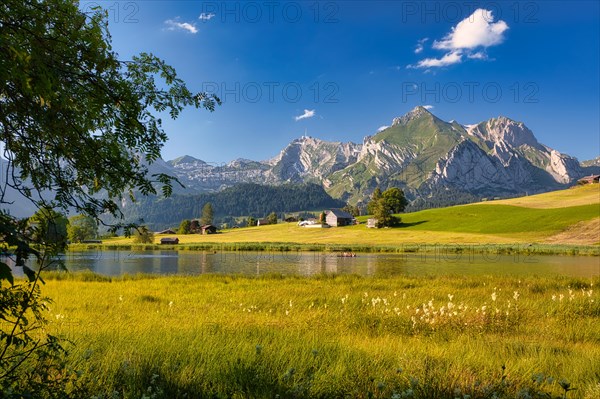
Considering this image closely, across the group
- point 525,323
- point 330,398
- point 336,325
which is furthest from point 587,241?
point 330,398

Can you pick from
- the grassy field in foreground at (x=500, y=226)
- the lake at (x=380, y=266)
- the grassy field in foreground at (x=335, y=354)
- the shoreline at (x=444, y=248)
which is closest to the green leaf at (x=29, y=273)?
the grassy field in foreground at (x=335, y=354)

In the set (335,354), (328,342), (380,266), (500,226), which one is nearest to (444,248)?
(380,266)

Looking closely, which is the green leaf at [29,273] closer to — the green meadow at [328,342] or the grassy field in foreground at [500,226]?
the green meadow at [328,342]

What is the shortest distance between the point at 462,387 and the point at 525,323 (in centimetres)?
859

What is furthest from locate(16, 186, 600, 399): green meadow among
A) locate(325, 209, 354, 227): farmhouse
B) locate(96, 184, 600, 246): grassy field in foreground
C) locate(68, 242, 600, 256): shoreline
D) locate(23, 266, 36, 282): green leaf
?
locate(325, 209, 354, 227): farmhouse

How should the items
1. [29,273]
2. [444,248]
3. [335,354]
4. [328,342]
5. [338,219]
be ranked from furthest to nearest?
1. [338,219]
2. [444,248]
3. [328,342]
4. [335,354]
5. [29,273]

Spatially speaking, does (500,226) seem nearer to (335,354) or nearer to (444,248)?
(444,248)

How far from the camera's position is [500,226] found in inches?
4035

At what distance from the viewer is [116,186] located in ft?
17.2

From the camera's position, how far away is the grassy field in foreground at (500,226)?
85000 mm

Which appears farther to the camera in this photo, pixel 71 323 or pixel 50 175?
pixel 71 323

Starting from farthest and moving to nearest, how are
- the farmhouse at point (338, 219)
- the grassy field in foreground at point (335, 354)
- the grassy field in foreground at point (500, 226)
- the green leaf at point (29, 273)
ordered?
the farmhouse at point (338, 219) → the grassy field in foreground at point (500, 226) → the grassy field in foreground at point (335, 354) → the green leaf at point (29, 273)

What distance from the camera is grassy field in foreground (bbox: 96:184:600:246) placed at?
85000 mm

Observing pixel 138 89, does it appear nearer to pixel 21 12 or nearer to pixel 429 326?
pixel 21 12
